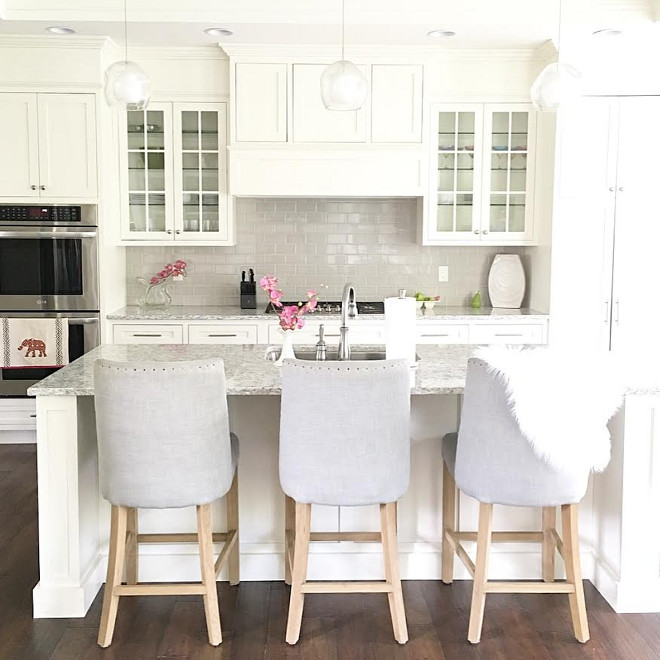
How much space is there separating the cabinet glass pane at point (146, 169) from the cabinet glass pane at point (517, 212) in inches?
90.0

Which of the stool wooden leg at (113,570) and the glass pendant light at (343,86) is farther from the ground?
the glass pendant light at (343,86)

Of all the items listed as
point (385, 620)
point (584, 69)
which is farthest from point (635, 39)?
point (385, 620)

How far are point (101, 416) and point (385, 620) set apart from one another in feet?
4.24

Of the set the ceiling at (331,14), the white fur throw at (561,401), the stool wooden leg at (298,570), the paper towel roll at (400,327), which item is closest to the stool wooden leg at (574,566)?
the white fur throw at (561,401)

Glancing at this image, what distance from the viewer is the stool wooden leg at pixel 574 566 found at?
9.39ft

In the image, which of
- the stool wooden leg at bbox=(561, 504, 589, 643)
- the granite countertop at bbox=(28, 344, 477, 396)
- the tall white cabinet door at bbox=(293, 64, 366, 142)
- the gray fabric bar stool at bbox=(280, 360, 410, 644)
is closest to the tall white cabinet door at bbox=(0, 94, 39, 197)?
the tall white cabinet door at bbox=(293, 64, 366, 142)

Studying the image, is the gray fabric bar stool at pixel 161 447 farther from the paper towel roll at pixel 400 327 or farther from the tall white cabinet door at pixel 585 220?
the tall white cabinet door at pixel 585 220

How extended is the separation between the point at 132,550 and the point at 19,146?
296cm

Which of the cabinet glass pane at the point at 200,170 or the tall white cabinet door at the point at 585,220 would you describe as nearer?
the tall white cabinet door at the point at 585,220

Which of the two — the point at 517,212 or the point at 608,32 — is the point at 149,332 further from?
the point at 608,32

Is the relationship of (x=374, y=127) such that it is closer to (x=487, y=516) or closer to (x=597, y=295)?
(x=597, y=295)

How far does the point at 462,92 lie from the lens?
534cm

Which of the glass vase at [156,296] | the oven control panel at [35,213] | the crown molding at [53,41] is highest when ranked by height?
the crown molding at [53,41]

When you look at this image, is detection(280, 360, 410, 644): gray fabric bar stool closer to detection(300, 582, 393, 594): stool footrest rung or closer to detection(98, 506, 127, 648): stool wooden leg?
detection(300, 582, 393, 594): stool footrest rung
